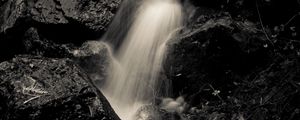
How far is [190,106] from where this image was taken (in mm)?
5859

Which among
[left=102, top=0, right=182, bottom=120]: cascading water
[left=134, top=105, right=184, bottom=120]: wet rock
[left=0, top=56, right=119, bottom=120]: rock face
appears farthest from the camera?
[left=102, top=0, right=182, bottom=120]: cascading water

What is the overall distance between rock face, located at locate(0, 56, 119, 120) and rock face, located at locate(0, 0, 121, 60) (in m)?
1.22

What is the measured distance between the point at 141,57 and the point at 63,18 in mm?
1358

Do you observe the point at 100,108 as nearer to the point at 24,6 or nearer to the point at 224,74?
the point at 224,74

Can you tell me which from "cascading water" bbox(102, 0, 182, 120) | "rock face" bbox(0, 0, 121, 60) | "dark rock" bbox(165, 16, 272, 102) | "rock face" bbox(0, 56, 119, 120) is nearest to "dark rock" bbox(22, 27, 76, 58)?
"rock face" bbox(0, 0, 121, 60)

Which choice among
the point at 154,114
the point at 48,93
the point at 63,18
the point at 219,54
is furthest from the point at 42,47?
the point at 219,54

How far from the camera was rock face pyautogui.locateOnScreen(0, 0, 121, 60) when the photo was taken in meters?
6.62

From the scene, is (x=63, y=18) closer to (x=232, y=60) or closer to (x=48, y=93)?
(x=48, y=93)

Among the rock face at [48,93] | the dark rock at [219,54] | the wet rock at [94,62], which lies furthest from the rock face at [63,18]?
the dark rock at [219,54]

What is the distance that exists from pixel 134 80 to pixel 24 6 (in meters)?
2.15

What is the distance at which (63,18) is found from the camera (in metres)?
6.63

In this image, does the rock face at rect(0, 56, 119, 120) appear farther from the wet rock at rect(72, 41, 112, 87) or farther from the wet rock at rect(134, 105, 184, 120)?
the wet rock at rect(72, 41, 112, 87)

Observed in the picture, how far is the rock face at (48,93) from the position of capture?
16.1 ft

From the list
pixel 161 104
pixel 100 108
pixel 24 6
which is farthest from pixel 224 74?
pixel 24 6
